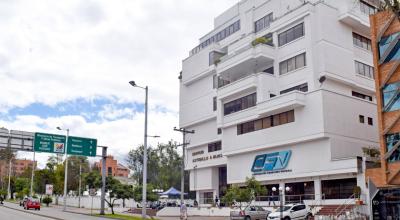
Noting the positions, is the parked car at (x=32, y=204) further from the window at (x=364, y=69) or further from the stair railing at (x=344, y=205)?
the window at (x=364, y=69)

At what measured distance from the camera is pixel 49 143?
44312mm

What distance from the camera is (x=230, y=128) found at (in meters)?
56.1

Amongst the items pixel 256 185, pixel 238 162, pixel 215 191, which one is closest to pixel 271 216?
pixel 256 185

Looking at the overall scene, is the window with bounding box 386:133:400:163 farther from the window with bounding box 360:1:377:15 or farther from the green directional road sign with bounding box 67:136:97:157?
the green directional road sign with bounding box 67:136:97:157

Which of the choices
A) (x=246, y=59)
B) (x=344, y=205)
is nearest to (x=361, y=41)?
(x=246, y=59)

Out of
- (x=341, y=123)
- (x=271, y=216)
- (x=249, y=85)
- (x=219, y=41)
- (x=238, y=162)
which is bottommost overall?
(x=271, y=216)

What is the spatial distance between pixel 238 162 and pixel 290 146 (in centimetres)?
898

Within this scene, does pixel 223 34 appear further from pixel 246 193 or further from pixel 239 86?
pixel 246 193

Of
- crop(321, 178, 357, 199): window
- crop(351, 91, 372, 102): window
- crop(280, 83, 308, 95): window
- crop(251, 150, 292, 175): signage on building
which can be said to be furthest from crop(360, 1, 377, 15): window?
crop(321, 178, 357, 199): window

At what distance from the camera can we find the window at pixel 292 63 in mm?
48125

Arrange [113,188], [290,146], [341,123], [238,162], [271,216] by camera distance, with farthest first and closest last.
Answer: [238,162]
[113,188]
[290,146]
[341,123]
[271,216]

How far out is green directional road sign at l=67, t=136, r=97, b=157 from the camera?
43.8 metres

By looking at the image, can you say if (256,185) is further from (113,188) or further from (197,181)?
(197,181)

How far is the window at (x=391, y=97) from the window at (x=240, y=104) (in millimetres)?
17296
